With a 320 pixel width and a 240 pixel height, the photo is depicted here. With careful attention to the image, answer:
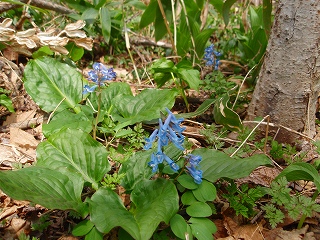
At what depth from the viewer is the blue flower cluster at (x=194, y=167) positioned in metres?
1.41

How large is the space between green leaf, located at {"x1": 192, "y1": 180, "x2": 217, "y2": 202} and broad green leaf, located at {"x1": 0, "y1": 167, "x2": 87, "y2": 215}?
46cm

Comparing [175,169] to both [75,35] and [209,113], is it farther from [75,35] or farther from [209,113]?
[75,35]

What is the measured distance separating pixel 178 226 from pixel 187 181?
20cm

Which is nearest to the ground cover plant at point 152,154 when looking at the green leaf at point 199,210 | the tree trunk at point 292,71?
the green leaf at point 199,210

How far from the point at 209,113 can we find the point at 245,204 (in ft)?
3.03

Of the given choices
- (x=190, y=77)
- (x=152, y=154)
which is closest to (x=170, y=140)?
(x=152, y=154)

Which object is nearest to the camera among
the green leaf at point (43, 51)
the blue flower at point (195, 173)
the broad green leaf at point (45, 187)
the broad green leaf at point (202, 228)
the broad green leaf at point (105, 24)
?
the broad green leaf at point (45, 187)

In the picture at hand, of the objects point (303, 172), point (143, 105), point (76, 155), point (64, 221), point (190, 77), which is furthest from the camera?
point (190, 77)

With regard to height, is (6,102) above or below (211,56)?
below

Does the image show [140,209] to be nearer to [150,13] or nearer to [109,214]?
[109,214]

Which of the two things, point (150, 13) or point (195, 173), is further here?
point (150, 13)

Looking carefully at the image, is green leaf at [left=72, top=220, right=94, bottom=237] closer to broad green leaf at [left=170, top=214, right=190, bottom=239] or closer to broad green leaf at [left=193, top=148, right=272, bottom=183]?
broad green leaf at [left=170, top=214, right=190, bottom=239]

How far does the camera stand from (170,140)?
53.7 inches

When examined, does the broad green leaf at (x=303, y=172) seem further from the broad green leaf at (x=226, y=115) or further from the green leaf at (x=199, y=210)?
the broad green leaf at (x=226, y=115)
